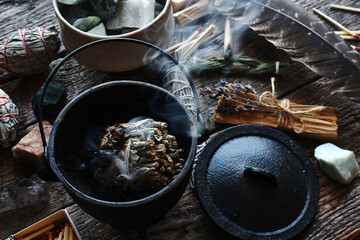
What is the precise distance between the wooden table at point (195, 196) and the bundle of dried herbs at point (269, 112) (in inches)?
1.7

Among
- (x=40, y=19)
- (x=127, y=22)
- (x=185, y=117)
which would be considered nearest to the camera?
(x=185, y=117)

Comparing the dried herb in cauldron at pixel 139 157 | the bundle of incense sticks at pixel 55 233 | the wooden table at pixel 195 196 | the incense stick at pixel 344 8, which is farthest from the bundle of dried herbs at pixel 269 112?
the bundle of incense sticks at pixel 55 233

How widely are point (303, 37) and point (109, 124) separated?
0.86 metres

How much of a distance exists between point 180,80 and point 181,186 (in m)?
0.53

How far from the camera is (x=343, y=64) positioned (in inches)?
58.2

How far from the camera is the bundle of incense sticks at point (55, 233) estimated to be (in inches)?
49.7

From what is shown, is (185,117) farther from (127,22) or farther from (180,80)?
(127,22)

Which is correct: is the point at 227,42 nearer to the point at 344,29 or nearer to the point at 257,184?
the point at 344,29

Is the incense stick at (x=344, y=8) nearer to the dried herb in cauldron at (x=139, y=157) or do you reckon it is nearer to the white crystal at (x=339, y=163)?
the white crystal at (x=339, y=163)

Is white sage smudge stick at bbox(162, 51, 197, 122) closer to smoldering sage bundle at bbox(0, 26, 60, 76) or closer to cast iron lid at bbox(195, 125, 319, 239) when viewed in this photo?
cast iron lid at bbox(195, 125, 319, 239)

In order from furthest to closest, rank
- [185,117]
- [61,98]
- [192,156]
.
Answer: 1. [61,98]
2. [185,117]
3. [192,156]

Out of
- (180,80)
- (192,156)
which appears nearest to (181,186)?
(192,156)

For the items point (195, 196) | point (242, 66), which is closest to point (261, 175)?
point (195, 196)

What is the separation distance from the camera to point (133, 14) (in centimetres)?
141
